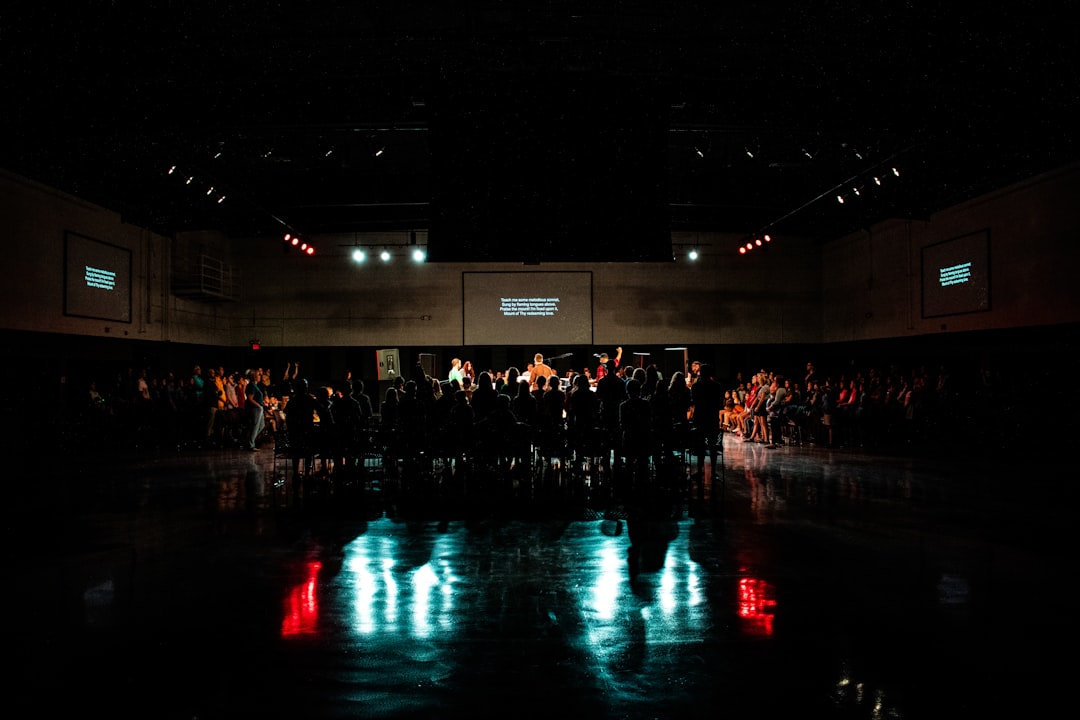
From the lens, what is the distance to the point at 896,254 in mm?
15461

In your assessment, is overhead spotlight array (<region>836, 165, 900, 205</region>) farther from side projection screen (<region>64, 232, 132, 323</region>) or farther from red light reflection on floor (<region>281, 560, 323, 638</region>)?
side projection screen (<region>64, 232, 132, 323</region>)

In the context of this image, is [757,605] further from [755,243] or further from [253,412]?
[755,243]

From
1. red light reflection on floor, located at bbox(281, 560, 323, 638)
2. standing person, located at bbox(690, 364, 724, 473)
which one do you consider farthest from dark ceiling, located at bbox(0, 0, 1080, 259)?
red light reflection on floor, located at bbox(281, 560, 323, 638)

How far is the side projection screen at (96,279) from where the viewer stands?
12547mm

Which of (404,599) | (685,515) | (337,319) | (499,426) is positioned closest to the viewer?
(404,599)

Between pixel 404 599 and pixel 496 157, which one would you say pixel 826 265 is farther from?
pixel 404 599

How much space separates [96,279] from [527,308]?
9.90 metres

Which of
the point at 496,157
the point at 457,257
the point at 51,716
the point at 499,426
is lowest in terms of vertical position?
the point at 51,716

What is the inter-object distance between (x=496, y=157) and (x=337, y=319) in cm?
1144

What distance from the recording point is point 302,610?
12.7 ft

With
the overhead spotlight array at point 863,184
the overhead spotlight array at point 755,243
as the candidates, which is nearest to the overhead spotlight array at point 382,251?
Answer: the overhead spotlight array at point 755,243

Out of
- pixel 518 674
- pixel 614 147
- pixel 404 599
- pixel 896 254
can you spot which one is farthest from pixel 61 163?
pixel 896 254

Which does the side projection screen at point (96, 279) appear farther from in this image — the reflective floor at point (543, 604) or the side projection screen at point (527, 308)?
the side projection screen at point (527, 308)

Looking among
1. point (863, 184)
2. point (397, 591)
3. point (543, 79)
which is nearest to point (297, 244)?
point (543, 79)
